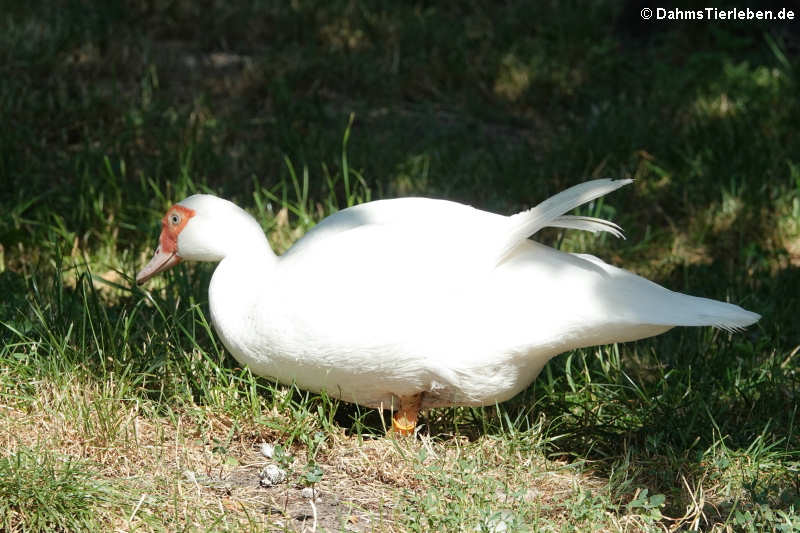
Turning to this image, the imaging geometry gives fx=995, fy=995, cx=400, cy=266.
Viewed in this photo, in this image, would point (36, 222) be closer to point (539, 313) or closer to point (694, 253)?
point (539, 313)

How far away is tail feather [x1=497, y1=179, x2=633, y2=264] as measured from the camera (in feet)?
10.1

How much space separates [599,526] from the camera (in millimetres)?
2900

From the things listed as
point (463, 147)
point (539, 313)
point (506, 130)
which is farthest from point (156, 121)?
point (539, 313)

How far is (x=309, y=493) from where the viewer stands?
3.06m

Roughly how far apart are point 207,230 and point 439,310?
38.1 inches

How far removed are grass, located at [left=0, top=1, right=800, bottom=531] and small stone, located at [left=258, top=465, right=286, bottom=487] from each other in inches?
1.2

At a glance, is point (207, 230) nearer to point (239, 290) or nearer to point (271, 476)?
point (239, 290)

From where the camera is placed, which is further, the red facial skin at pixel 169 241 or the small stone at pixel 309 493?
the red facial skin at pixel 169 241

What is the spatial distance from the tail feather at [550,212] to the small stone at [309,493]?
3.03 feet

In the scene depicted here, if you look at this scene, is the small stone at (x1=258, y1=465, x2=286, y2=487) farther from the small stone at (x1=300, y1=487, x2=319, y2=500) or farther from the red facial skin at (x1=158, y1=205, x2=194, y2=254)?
the red facial skin at (x1=158, y1=205, x2=194, y2=254)

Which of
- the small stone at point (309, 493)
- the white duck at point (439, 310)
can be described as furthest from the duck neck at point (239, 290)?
the small stone at point (309, 493)

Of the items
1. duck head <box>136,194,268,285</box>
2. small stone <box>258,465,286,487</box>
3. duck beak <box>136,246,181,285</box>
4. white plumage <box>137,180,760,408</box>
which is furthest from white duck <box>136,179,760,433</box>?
duck beak <box>136,246,181,285</box>

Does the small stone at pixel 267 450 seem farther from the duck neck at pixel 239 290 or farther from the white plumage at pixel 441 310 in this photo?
the duck neck at pixel 239 290

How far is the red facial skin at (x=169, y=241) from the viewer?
3576 millimetres
